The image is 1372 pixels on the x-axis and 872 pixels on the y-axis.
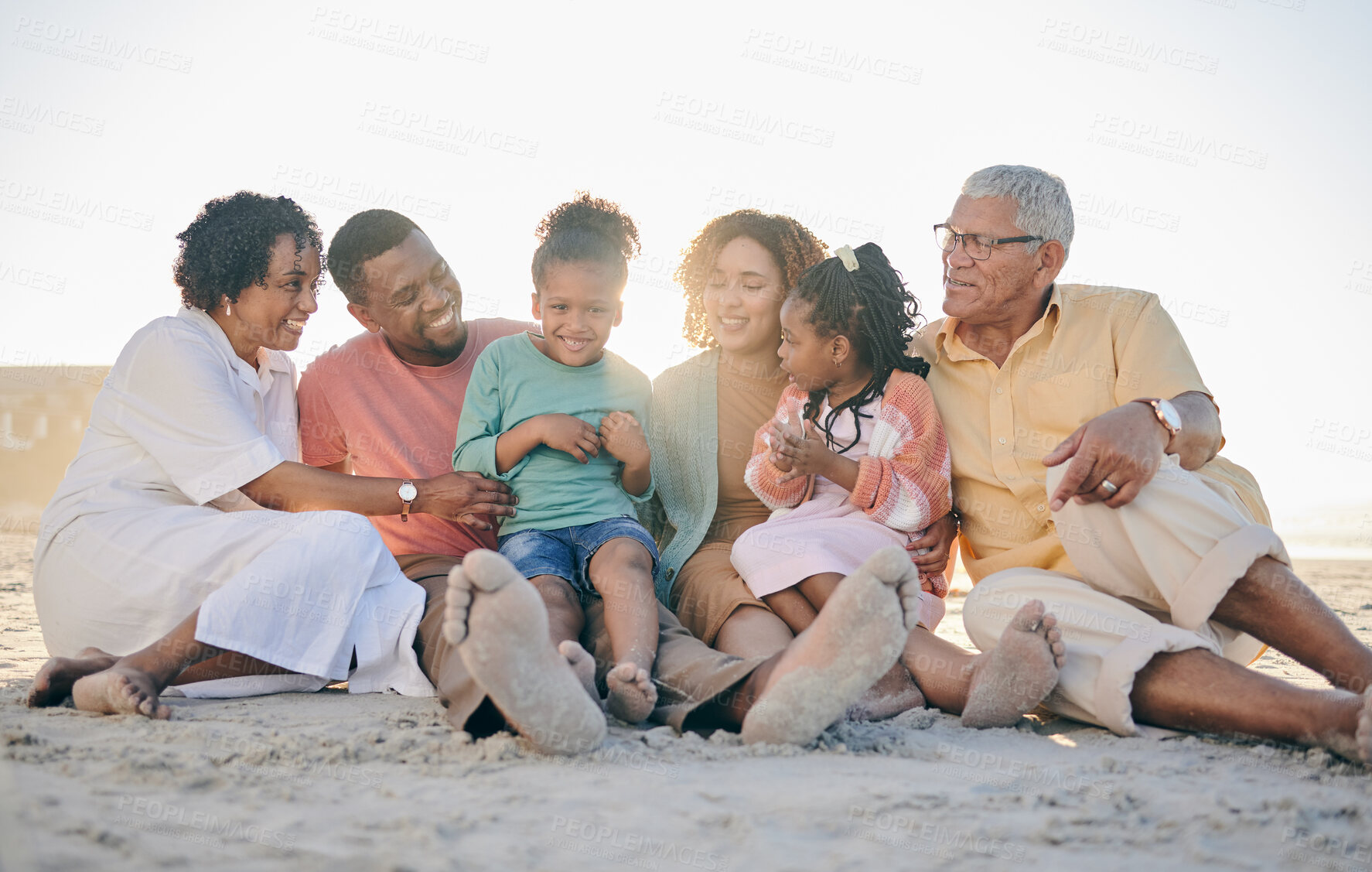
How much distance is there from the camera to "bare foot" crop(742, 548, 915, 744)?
6.74ft

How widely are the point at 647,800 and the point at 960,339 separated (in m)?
2.33

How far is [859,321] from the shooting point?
345 cm

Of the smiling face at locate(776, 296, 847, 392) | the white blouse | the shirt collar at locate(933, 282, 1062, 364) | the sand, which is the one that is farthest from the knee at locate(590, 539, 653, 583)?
the shirt collar at locate(933, 282, 1062, 364)

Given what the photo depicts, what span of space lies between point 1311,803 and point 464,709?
5.82 ft

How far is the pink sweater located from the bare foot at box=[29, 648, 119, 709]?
6.82 feet

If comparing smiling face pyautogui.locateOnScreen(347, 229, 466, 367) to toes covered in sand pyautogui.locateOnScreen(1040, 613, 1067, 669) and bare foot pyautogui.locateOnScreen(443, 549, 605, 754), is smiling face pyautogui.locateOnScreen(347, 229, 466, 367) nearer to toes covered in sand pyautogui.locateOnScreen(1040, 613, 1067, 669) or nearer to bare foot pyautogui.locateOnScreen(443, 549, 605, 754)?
bare foot pyautogui.locateOnScreen(443, 549, 605, 754)

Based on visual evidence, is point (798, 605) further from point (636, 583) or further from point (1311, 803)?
point (1311, 803)

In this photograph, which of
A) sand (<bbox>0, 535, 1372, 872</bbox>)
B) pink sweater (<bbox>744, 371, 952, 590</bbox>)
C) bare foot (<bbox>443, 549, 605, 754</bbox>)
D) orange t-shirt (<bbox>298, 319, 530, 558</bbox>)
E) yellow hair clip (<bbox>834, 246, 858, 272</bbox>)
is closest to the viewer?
sand (<bbox>0, 535, 1372, 872</bbox>)

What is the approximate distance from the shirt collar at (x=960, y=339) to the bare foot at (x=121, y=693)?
273 centimetres

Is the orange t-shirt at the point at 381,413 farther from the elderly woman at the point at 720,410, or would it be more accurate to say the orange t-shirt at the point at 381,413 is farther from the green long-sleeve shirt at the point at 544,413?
the elderly woman at the point at 720,410

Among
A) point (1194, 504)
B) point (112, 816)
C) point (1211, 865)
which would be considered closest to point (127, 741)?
point (112, 816)

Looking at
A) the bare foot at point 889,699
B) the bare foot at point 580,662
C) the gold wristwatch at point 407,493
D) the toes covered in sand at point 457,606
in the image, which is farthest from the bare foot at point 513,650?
the gold wristwatch at point 407,493

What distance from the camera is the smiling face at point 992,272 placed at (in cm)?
338

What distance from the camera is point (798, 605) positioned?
9.95 ft
